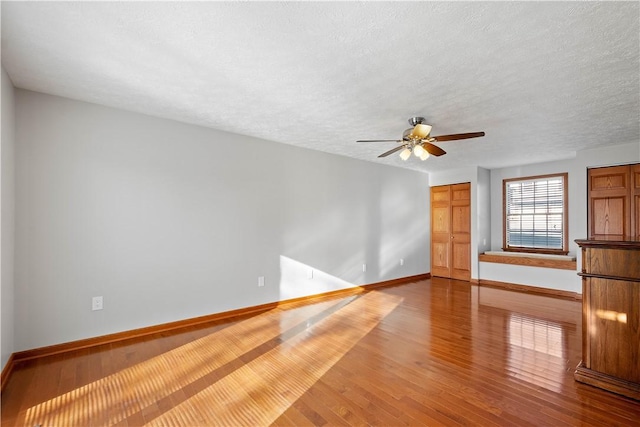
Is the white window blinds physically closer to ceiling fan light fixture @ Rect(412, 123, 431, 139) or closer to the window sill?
the window sill

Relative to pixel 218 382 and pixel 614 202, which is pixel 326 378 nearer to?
pixel 218 382

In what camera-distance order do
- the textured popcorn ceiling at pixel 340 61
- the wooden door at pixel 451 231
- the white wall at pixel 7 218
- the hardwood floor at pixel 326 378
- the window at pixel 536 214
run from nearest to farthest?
the textured popcorn ceiling at pixel 340 61 < the hardwood floor at pixel 326 378 < the white wall at pixel 7 218 < the window at pixel 536 214 < the wooden door at pixel 451 231

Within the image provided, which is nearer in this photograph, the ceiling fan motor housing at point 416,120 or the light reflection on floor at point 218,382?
the light reflection on floor at point 218,382

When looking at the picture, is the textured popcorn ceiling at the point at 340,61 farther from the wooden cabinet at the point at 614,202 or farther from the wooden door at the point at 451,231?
the wooden door at the point at 451,231

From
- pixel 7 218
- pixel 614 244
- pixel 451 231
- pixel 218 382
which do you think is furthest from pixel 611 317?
pixel 7 218

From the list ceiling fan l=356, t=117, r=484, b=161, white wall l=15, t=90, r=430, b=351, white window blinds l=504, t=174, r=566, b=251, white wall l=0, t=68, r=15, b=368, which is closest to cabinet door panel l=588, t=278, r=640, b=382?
ceiling fan l=356, t=117, r=484, b=161

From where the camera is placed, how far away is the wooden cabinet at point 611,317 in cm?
215

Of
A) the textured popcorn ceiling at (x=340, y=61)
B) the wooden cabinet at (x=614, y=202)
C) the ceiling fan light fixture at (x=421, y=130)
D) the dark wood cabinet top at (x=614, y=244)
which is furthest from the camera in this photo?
the wooden cabinet at (x=614, y=202)

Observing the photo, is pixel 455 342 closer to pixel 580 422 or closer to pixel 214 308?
pixel 580 422

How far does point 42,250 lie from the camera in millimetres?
2783

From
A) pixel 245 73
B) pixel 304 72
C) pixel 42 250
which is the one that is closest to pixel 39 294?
pixel 42 250

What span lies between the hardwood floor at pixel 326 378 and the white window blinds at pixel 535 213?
266cm

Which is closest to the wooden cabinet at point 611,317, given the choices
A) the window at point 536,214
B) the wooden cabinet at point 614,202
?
the wooden cabinet at point 614,202

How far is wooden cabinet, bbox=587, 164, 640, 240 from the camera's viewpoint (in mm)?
4387
